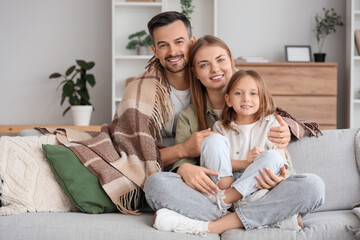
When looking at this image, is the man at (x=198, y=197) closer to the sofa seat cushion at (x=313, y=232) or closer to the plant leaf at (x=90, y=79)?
the sofa seat cushion at (x=313, y=232)

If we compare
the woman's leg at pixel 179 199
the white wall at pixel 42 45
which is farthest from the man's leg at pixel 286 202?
the white wall at pixel 42 45

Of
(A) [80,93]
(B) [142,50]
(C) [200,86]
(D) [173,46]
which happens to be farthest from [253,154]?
(A) [80,93]

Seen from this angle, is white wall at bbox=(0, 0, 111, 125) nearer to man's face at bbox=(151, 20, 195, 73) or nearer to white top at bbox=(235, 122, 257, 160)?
man's face at bbox=(151, 20, 195, 73)

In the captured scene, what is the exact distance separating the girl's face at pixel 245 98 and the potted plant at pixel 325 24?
2.74 metres

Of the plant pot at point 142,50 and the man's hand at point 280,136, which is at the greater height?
the plant pot at point 142,50

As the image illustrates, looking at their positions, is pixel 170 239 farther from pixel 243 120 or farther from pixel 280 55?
pixel 280 55

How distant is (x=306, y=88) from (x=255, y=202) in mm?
2776

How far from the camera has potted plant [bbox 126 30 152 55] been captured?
173 inches

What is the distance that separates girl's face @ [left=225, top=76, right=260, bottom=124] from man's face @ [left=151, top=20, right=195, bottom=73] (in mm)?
350

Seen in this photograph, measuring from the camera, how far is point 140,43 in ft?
14.5

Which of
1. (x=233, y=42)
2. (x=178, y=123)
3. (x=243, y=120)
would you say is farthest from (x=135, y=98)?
(x=233, y=42)

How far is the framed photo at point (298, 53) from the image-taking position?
4.55 meters

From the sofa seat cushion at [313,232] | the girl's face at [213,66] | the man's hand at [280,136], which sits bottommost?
the sofa seat cushion at [313,232]

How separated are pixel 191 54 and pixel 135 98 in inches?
13.9
